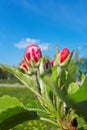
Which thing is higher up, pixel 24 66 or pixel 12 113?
pixel 24 66

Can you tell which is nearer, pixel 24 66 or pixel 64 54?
pixel 64 54

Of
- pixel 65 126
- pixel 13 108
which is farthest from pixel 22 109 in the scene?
pixel 65 126

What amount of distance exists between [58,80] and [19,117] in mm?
215

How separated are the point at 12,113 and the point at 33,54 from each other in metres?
0.22

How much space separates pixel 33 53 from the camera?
1161mm

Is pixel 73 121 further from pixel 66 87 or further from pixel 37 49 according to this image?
pixel 37 49

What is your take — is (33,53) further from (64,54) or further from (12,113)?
(12,113)

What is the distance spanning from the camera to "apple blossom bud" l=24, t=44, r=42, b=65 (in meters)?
1.16

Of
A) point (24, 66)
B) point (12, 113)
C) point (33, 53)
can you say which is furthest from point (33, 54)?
point (12, 113)

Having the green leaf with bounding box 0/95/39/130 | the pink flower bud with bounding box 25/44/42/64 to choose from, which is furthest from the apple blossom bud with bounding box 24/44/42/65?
the green leaf with bounding box 0/95/39/130

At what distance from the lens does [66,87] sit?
1.30 metres

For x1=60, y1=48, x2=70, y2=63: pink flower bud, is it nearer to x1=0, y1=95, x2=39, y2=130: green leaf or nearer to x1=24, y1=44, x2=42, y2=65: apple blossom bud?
x1=24, y1=44, x2=42, y2=65: apple blossom bud

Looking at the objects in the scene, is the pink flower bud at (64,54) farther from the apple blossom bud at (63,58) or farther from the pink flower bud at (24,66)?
the pink flower bud at (24,66)

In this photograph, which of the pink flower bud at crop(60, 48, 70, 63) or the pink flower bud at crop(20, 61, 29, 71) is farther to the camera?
the pink flower bud at crop(20, 61, 29, 71)
